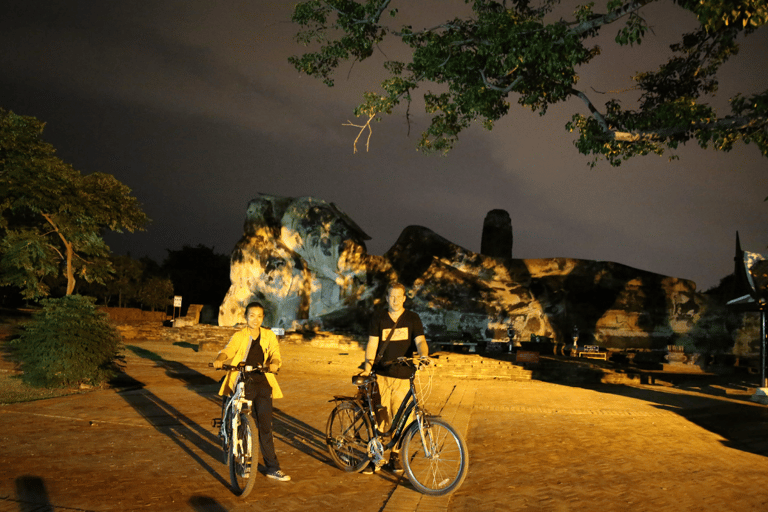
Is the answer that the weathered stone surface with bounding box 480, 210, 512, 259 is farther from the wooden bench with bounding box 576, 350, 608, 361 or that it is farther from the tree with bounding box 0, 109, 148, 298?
the tree with bounding box 0, 109, 148, 298

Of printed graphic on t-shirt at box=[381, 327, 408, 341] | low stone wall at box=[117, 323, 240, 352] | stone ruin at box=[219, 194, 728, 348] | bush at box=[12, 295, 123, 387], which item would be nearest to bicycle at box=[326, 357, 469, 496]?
printed graphic on t-shirt at box=[381, 327, 408, 341]

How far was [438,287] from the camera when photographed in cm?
3188

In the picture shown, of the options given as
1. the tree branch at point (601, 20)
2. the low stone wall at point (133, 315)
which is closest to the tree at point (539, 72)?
the tree branch at point (601, 20)

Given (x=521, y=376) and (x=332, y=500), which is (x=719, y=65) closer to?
(x=521, y=376)

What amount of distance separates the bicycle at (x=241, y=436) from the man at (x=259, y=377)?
0.33 feet

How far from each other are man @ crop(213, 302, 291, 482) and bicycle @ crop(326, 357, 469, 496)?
0.68m

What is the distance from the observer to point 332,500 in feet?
15.7

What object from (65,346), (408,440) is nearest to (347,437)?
(408,440)

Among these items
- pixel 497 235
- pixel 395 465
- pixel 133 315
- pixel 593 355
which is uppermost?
pixel 497 235

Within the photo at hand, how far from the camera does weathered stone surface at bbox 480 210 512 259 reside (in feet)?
117

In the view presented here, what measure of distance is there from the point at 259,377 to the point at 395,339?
1.28 meters

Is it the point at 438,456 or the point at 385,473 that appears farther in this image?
the point at 385,473

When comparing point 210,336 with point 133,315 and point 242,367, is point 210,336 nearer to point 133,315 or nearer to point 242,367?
point 133,315

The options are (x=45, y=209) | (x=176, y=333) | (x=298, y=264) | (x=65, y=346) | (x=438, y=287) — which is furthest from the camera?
(x=298, y=264)
